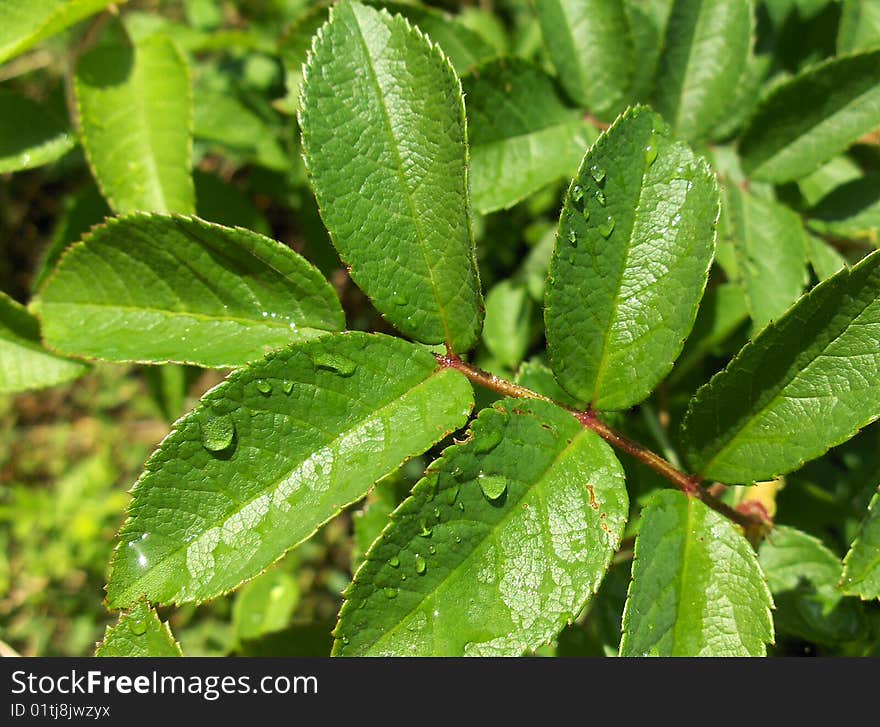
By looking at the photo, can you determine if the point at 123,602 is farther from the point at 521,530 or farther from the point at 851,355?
the point at 851,355

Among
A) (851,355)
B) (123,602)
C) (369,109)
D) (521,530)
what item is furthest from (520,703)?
(369,109)

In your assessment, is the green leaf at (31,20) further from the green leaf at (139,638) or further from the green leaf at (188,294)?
the green leaf at (139,638)

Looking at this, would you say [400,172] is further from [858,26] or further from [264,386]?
[858,26]

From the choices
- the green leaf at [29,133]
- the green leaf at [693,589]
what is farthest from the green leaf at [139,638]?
the green leaf at [29,133]

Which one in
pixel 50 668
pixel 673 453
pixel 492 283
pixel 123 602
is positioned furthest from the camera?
pixel 492 283

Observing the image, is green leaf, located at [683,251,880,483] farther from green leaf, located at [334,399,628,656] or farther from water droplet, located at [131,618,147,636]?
water droplet, located at [131,618,147,636]

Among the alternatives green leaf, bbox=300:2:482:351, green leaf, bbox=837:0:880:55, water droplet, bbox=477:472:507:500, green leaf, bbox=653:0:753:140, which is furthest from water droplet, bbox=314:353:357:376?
green leaf, bbox=837:0:880:55

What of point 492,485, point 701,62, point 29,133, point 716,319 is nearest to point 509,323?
point 716,319
